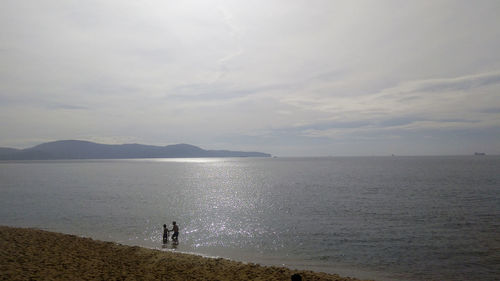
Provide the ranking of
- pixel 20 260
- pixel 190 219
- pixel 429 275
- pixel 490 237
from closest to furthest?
pixel 20 260 → pixel 429 275 → pixel 490 237 → pixel 190 219

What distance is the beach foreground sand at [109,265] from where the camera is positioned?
1460cm

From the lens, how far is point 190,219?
34031 millimetres

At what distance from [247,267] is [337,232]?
1282 centimetres

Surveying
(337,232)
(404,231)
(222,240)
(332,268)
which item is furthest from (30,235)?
(404,231)

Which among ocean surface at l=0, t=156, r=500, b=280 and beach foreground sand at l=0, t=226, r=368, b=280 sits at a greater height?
beach foreground sand at l=0, t=226, r=368, b=280

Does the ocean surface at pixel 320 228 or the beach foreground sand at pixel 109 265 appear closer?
the beach foreground sand at pixel 109 265

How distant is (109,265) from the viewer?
16.4 metres

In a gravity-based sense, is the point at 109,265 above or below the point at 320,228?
above

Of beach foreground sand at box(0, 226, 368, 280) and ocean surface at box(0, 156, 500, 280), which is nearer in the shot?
beach foreground sand at box(0, 226, 368, 280)

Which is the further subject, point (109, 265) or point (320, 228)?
point (320, 228)

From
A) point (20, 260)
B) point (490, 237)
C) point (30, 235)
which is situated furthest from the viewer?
point (490, 237)

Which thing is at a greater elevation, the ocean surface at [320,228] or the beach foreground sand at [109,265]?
the beach foreground sand at [109,265]

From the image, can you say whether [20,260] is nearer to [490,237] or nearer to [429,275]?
[429,275]

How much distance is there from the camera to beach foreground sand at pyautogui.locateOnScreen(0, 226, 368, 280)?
575 inches
